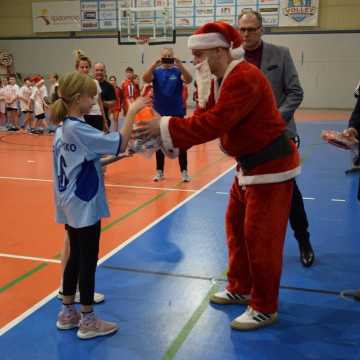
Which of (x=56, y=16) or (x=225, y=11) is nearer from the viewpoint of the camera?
(x=225, y=11)

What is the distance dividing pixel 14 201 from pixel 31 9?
18.3 metres

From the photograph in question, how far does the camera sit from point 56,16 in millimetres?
21391

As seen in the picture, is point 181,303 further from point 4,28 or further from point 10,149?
point 4,28

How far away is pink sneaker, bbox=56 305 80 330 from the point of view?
2963mm

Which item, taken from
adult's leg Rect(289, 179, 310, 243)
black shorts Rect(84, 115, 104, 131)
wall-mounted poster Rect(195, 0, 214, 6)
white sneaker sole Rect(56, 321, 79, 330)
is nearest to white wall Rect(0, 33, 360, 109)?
wall-mounted poster Rect(195, 0, 214, 6)

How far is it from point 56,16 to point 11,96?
8.82 m

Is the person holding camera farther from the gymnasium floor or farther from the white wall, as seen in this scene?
the white wall

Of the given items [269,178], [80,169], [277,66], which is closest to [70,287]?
[80,169]

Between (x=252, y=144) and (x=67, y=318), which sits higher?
(x=252, y=144)

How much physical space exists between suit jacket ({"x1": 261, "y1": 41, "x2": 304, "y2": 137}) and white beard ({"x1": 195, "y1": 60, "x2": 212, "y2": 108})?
3.22ft

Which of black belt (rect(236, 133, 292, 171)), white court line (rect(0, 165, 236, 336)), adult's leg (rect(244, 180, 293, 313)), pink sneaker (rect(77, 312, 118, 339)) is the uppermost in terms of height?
black belt (rect(236, 133, 292, 171))

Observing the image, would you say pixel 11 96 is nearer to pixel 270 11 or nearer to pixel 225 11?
pixel 225 11

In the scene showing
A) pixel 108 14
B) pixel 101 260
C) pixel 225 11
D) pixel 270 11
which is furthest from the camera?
pixel 108 14

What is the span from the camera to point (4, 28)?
22.5 m
